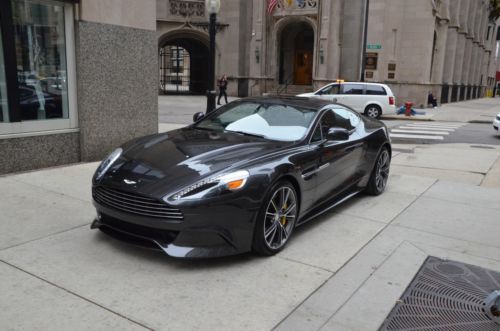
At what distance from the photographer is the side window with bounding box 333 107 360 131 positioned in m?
5.92

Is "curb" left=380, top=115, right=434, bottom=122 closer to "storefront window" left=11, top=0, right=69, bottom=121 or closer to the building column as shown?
the building column

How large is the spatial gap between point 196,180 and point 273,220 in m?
0.87

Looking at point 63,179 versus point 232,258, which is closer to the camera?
point 232,258

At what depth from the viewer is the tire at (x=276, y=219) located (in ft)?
13.6

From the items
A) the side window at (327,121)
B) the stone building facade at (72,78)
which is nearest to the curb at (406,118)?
the stone building facade at (72,78)

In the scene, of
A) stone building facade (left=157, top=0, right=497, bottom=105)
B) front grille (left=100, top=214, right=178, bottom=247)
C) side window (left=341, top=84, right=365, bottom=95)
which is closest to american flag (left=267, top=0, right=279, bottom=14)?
stone building facade (left=157, top=0, right=497, bottom=105)

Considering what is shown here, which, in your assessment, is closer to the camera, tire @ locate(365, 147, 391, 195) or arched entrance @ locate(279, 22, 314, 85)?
tire @ locate(365, 147, 391, 195)

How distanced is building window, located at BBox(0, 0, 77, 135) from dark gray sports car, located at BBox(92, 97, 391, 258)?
3.05 m

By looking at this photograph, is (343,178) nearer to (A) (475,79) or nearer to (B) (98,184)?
(B) (98,184)

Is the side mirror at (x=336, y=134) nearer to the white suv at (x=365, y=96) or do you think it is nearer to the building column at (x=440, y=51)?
the white suv at (x=365, y=96)

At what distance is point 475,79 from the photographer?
49.2 m

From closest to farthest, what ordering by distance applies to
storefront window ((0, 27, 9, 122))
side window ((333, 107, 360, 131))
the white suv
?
side window ((333, 107, 360, 131)), storefront window ((0, 27, 9, 122)), the white suv

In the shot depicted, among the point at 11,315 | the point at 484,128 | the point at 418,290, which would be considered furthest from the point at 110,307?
the point at 484,128

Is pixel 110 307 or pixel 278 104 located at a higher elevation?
pixel 278 104
